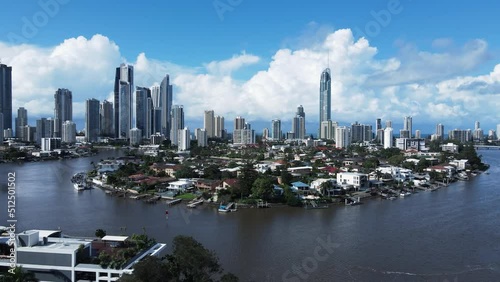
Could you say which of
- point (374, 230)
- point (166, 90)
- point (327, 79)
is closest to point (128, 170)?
point (374, 230)

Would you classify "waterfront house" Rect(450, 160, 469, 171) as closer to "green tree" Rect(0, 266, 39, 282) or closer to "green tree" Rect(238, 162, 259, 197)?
"green tree" Rect(238, 162, 259, 197)

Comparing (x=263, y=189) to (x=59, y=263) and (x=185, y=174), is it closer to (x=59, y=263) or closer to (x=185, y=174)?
(x=185, y=174)

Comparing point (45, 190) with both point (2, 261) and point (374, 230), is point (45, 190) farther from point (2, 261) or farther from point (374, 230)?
point (374, 230)

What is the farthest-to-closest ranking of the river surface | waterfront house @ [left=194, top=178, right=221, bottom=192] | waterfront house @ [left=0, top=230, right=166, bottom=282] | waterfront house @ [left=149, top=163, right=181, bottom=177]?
waterfront house @ [left=149, top=163, right=181, bottom=177] < waterfront house @ [left=194, top=178, right=221, bottom=192] < the river surface < waterfront house @ [left=0, top=230, right=166, bottom=282]

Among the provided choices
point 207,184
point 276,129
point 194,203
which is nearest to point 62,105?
point 276,129

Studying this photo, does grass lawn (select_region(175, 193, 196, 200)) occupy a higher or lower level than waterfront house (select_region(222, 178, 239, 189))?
lower

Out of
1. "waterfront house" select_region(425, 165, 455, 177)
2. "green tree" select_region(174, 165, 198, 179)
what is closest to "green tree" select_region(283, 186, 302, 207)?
"green tree" select_region(174, 165, 198, 179)

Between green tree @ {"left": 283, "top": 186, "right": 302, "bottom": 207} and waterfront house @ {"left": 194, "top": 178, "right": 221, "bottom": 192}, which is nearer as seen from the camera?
green tree @ {"left": 283, "top": 186, "right": 302, "bottom": 207}
